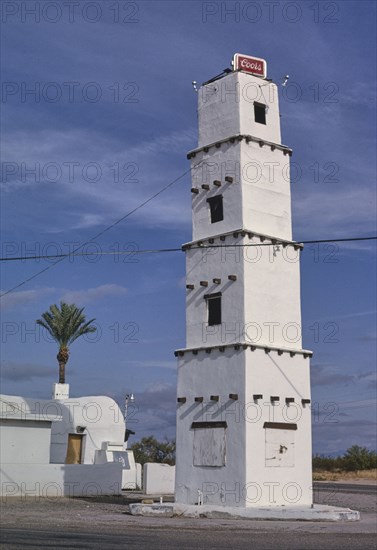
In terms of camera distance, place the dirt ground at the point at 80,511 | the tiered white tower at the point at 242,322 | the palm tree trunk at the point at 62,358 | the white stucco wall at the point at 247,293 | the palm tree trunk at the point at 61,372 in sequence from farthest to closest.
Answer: the palm tree trunk at the point at 62,358 < the palm tree trunk at the point at 61,372 < the white stucco wall at the point at 247,293 < the tiered white tower at the point at 242,322 < the dirt ground at the point at 80,511

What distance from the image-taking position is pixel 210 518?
68.0 ft

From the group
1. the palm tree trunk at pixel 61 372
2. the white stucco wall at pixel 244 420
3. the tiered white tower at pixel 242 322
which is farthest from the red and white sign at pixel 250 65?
the palm tree trunk at pixel 61 372

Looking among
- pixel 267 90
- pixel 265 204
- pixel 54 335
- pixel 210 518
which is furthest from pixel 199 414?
pixel 54 335

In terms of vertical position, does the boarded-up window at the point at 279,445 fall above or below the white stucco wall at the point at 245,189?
below

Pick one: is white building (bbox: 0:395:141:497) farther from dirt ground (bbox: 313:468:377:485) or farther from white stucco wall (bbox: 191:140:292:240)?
dirt ground (bbox: 313:468:377:485)

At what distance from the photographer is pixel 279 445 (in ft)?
71.3

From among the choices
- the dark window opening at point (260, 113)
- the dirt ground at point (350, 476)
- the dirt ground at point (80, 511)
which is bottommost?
the dirt ground at point (350, 476)

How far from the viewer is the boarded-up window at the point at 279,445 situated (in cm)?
2153

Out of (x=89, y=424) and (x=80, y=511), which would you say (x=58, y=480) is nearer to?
(x=89, y=424)

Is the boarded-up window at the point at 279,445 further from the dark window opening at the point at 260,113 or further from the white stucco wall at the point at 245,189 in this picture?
the dark window opening at the point at 260,113

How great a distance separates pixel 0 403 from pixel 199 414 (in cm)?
1092

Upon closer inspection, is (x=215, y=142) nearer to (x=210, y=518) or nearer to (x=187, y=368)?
(x=187, y=368)

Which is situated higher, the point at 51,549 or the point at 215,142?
the point at 215,142

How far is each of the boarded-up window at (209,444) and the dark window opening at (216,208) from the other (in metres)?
6.36
